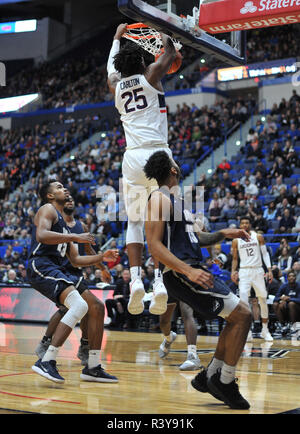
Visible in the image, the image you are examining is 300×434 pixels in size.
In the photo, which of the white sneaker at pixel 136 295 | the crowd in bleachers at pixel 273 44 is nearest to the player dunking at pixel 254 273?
the white sneaker at pixel 136 295

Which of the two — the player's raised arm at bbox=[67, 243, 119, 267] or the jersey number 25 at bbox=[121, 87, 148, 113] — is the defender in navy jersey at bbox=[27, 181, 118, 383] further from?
the jersey number 25 at bbox=[121, 87, 148, 113]

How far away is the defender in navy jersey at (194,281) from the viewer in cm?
468

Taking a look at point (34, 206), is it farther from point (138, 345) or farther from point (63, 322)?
point (63, 322)

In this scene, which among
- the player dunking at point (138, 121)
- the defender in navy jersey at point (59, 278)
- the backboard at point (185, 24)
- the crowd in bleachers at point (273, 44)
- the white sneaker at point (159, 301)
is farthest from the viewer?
the crowd in bleachers at point (273, 44)

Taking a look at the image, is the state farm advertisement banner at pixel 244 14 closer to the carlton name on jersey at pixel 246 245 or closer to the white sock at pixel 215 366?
the white sock at pixel 215 366

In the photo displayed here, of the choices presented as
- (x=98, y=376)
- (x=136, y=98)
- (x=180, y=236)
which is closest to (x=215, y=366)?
(x=180, y=236)

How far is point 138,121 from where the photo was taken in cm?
629

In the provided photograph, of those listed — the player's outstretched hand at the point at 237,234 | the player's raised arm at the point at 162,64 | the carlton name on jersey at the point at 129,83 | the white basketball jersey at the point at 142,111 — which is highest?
the player's raised arm at the point at 162,64

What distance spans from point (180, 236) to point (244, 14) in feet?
13.4

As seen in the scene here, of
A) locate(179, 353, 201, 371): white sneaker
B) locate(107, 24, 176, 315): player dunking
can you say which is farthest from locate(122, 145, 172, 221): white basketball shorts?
locate(179, 353, 201, 371): white sneaker

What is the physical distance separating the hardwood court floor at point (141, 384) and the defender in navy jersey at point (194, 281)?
8.6 inches

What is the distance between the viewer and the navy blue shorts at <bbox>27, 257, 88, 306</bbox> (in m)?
6.26

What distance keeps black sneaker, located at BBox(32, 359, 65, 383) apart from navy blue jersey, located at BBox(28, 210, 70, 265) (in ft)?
3.89

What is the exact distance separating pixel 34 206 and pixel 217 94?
31.2 ft
